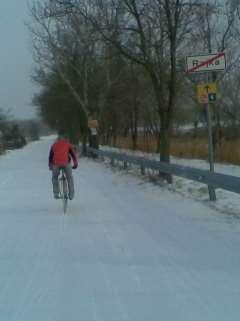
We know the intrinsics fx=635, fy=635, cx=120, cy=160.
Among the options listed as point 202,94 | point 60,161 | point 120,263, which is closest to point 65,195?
point 60,161

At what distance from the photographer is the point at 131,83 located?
38688 mm

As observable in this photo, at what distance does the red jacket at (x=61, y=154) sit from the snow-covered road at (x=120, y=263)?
107 centimetres

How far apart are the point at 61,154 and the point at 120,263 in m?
6.74

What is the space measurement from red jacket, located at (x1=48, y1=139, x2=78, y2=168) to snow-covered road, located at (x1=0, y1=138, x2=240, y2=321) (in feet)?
3.51

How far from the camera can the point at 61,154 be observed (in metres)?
14.5

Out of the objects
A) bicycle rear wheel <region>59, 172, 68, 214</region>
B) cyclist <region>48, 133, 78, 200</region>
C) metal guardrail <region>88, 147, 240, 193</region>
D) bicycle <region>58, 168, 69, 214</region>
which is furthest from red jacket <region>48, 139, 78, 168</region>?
metal guardrail <region>88, 147, 240, 193</region>

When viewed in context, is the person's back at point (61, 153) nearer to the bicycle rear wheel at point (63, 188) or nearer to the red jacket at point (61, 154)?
the red jacket at point (61, 154)

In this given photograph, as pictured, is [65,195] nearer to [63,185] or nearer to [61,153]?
[63,185]

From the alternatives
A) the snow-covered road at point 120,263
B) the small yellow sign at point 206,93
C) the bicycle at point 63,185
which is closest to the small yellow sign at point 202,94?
the small yellow sign at point 206,93

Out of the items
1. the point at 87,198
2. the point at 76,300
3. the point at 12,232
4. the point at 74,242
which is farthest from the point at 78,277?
the point at 87,198

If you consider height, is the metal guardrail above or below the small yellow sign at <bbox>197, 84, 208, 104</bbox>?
below

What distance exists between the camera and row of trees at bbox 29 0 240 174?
2020 centimetres

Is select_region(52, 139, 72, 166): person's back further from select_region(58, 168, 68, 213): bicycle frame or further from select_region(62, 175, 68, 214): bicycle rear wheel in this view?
select_region(62, 175, 68, 214): bicycle rear wheel

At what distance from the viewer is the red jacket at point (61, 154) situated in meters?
14.4
